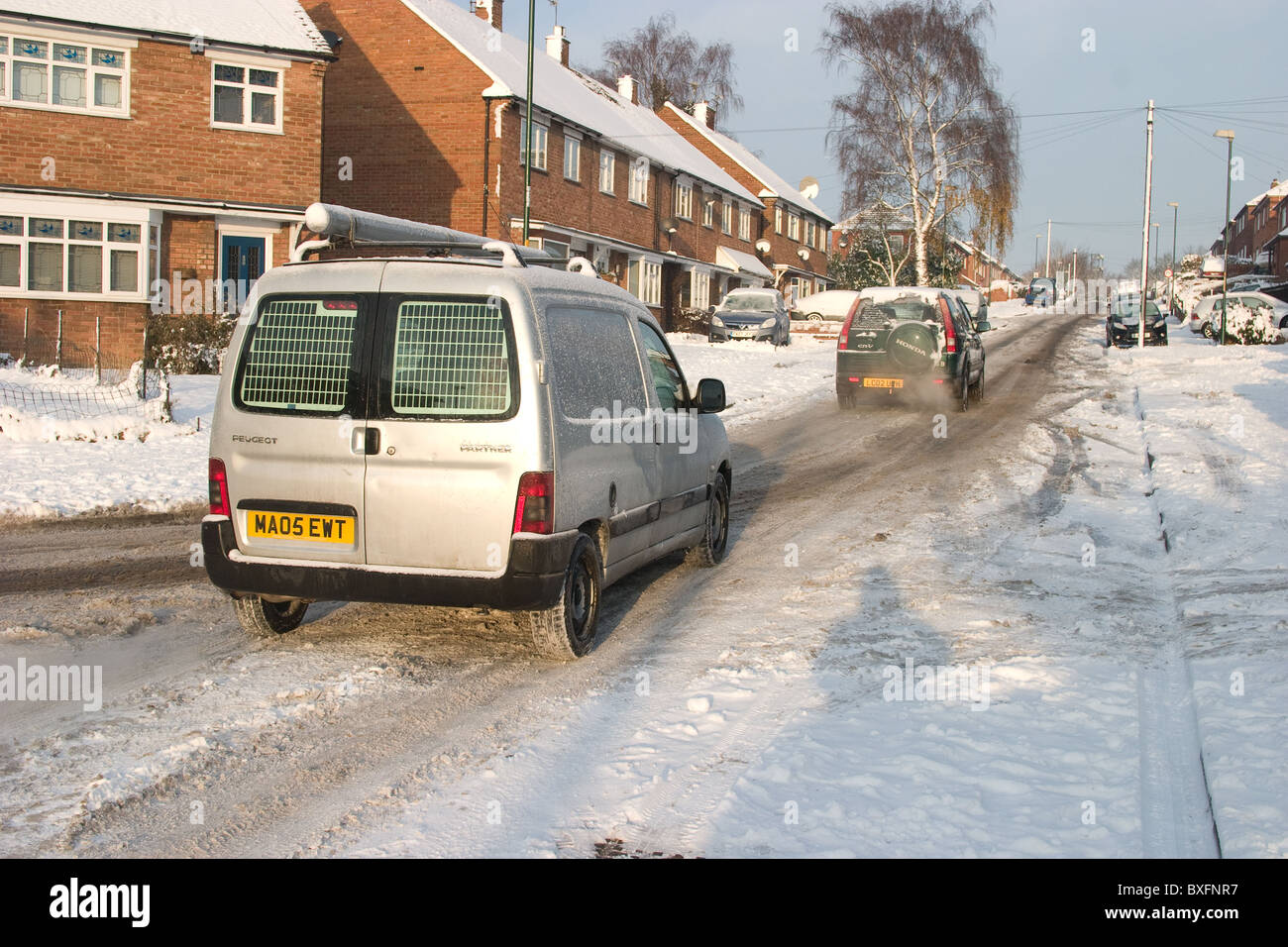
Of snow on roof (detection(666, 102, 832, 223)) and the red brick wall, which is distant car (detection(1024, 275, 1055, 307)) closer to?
snow on roof (detection(666, 102, 832, 223))

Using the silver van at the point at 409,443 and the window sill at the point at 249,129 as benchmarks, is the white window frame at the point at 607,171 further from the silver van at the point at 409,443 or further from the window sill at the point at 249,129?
the silver van at the point at 409,443

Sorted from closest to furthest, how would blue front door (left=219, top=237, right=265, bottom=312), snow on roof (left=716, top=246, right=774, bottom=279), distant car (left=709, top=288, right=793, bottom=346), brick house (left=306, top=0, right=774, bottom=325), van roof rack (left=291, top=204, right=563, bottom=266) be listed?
1. van roof rack (left=291, top=204, right=563, bottom=266)
2. blue front door (left=219, top=237, right=265, bottom=312)
3. brick house (left=306, top=0, right=774, bottom=325)
4. distant car (left=709, top=288, right=793, bottom=346)
5. snow on roof (left=716, top=246, right=774, bottom=279)

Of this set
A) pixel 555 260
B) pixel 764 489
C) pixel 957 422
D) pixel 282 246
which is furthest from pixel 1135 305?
pixel 555 260

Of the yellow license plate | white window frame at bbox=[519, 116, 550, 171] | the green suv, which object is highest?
white window frame at bbox=[519, 116, 550, 171]

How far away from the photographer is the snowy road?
396 centimetres

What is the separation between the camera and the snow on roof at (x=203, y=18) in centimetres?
2322

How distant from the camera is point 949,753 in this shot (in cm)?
464

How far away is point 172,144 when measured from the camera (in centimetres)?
2398

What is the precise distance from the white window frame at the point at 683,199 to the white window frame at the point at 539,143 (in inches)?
443

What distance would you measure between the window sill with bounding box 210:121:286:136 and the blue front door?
2.20 m

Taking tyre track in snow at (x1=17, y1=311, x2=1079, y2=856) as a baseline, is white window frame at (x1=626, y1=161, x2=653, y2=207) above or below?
above

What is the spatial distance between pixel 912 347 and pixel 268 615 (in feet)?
42.8

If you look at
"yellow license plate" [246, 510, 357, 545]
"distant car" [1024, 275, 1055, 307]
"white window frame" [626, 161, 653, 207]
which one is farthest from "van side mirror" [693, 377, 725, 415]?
"distant car" [1024, 275, 1055, 307]

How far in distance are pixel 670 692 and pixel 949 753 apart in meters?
1.37
